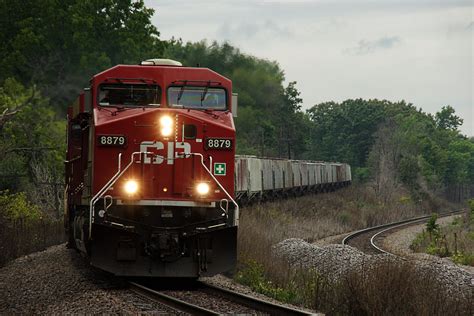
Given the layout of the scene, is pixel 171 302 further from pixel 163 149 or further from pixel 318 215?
pixel 318 215

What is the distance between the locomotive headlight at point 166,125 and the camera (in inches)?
521

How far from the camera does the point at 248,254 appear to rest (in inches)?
653

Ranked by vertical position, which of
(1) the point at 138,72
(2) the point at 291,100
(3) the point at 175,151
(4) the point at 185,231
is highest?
(2) the point at 291,100

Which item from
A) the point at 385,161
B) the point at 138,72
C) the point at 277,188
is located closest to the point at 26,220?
Result: the point at 138,72

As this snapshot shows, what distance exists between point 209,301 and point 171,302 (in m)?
0.88

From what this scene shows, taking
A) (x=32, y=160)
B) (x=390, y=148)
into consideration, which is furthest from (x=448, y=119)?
(x=32, y=160)

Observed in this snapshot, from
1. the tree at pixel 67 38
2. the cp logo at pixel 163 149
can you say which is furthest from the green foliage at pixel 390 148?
the cp logo at pixel 163 149

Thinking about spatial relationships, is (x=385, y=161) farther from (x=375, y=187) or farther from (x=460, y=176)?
(x=460, y=176)

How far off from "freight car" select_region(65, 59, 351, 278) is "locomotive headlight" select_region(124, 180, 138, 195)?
0.05 feet

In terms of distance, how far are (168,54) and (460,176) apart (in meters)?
43.9

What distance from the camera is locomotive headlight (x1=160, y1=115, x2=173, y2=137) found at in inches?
521

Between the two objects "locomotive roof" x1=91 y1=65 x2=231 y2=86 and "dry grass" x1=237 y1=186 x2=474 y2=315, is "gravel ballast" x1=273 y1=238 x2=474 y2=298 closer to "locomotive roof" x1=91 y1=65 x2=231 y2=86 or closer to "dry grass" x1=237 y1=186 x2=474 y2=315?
"dry grass" x1=237 y1=186 x2=474 y2=315

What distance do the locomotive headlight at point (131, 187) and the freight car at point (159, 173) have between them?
2 cm

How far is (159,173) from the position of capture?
1319 cm
